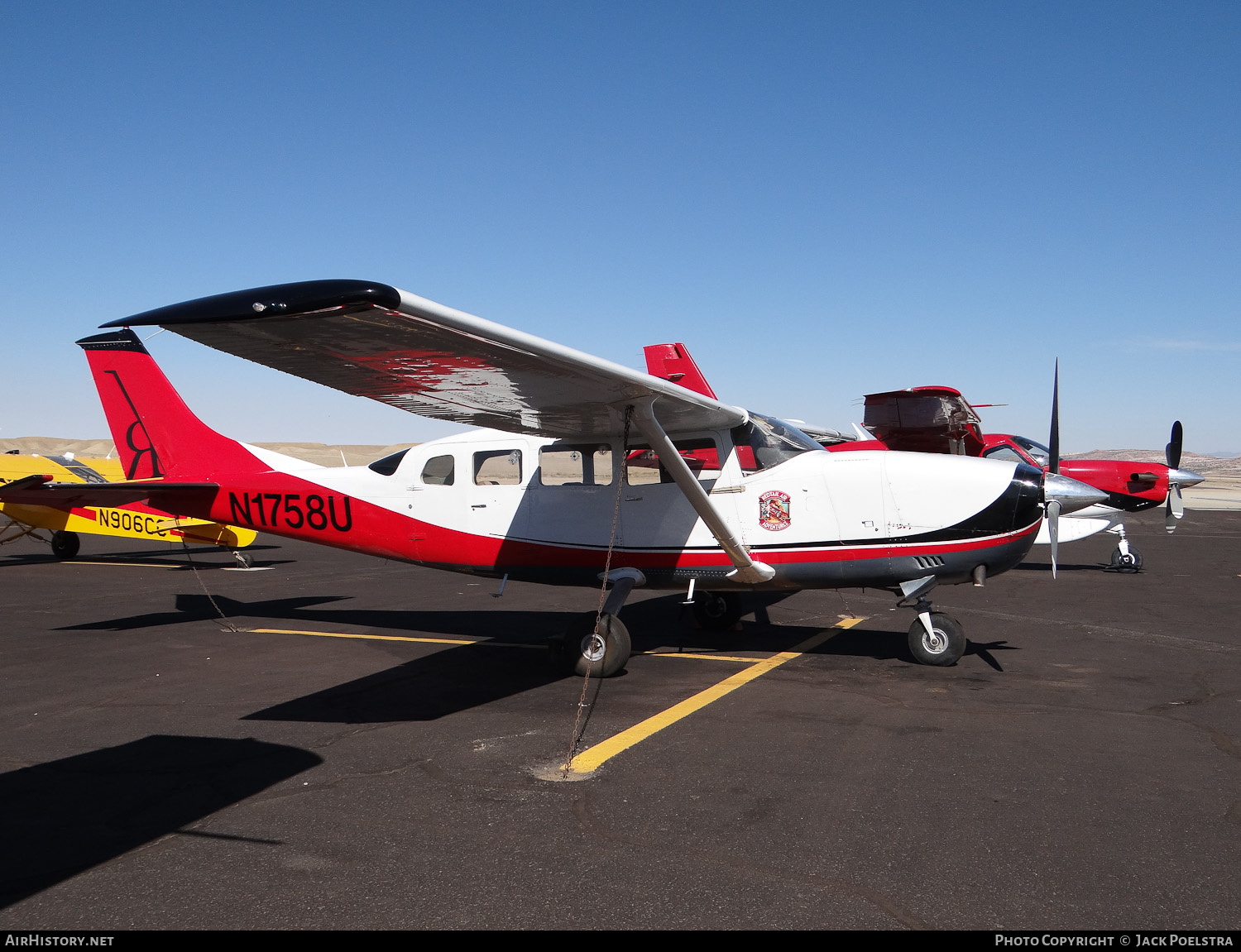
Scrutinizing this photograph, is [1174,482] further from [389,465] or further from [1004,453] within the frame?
[389,465]

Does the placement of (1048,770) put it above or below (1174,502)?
below

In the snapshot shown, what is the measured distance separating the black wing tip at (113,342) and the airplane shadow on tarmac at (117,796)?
792cm

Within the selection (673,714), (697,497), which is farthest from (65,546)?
(673,714)

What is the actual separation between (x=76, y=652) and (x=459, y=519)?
13.7ft

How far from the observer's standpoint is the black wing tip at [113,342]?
11461 millimetres

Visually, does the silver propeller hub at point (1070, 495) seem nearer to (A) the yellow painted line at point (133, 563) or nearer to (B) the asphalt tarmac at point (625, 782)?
(B) the asphalt tarmac at point (625, 782)

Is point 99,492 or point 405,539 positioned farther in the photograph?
point 99,492

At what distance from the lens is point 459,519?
891 cm

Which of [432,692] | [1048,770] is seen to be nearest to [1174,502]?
[1048,770]

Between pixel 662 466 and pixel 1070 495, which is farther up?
pixel 662 466

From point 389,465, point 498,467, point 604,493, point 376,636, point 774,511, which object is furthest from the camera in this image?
point 376,636

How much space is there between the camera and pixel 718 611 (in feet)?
31.9

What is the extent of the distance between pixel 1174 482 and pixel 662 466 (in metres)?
10.9
